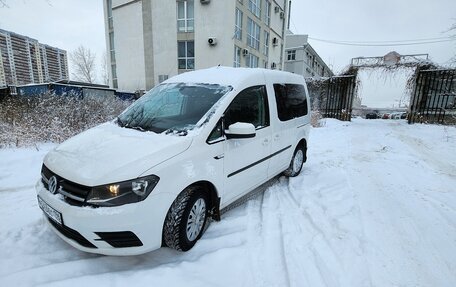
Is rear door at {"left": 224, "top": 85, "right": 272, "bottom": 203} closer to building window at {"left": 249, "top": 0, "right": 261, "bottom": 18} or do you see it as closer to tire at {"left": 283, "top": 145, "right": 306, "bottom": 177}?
tire at {"left": 283, "top": 145, "right": 306, "bottom": 177}

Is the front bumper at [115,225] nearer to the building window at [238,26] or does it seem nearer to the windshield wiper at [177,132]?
the windshield wiper at [177,132]

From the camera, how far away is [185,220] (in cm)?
253

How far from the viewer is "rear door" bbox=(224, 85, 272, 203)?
Answer: 304 cm

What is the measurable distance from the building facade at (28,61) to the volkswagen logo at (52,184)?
31.3 meters

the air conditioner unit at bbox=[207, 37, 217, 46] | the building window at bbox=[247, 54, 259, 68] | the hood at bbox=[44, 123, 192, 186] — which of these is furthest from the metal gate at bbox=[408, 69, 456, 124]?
the hood at bbox=[44, 123, 192, 186]

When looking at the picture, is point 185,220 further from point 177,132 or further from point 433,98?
point 433,98

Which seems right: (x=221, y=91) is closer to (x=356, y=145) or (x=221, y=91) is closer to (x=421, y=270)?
(x=421, y=270)

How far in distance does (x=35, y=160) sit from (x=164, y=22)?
2131cm

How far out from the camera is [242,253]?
2656mm

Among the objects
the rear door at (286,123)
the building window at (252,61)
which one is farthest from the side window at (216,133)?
the building window at (252,61)

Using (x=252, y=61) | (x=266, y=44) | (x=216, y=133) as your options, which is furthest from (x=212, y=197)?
(x=266, y=44)

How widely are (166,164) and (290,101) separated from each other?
2.97 metres

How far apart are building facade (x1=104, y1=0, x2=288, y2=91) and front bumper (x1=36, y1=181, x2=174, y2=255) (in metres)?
21.6

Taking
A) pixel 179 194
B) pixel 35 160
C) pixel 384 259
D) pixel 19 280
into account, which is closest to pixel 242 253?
pixel 179 194
